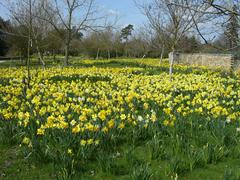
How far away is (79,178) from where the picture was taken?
3775 millimetres

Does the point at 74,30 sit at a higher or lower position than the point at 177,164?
higher

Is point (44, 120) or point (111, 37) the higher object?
point (111, 37)

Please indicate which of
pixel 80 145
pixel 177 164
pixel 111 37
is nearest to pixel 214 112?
pixel 177 164

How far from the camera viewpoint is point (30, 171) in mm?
4059

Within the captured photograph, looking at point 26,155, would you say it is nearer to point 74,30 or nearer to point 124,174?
point 124,174

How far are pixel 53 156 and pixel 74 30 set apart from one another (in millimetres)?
16154

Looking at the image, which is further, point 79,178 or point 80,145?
point 80,145

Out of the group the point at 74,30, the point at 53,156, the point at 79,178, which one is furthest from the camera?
the point at 74,30

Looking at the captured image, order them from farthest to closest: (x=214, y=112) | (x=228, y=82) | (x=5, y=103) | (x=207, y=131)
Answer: (x=228, y=82) → (x=5, y=103) → (x=214, y=112) → (x=207, y=131)

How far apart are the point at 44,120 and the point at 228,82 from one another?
7.46 meters

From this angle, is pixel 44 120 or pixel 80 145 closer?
pixel 80 145

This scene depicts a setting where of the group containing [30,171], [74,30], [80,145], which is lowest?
[30,171]

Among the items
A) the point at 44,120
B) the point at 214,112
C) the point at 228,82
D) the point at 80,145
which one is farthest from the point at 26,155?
the point at 228,82

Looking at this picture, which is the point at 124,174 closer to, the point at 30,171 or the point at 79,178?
the point at 79,178
